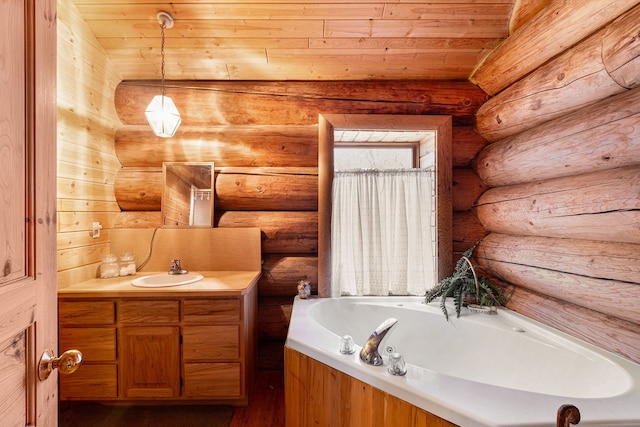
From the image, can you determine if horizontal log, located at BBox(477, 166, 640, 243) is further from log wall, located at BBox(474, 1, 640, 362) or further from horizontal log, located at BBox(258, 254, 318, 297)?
horizontal log, located at BBox(258, 254, 318, 297)

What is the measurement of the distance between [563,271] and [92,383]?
→ 2902mm

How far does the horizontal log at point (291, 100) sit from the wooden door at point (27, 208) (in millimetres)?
1665

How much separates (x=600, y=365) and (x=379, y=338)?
1064 mm

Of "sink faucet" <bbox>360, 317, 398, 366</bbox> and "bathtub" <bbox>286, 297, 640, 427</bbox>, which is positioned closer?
"bathtub" <bbox>286, 297, 640, 427</bbox>

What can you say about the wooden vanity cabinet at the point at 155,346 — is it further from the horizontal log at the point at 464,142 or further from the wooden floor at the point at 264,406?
the horizontal log at the point at 464,142

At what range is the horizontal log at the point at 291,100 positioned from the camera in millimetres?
2459

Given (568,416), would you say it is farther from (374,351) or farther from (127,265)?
(127,265)

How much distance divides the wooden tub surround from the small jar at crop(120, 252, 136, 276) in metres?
0.36

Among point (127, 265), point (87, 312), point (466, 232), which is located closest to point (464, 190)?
point (466, 232)

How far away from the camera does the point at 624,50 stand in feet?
4.30

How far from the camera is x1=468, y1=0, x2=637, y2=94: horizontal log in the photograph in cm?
148

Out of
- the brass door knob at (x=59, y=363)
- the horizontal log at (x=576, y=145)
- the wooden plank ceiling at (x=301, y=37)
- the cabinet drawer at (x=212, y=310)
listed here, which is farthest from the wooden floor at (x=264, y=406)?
the wooden plank ceiling at (x=301, y=37)

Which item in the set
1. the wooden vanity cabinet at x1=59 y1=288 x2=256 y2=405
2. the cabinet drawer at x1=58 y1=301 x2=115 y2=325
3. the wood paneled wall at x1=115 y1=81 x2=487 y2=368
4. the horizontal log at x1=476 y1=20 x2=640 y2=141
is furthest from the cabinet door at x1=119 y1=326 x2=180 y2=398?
the horizontal log at x1=476 y1=20 x2=640 y2=141

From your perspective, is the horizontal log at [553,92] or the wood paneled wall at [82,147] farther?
the wood paneled wall at [82,147]
